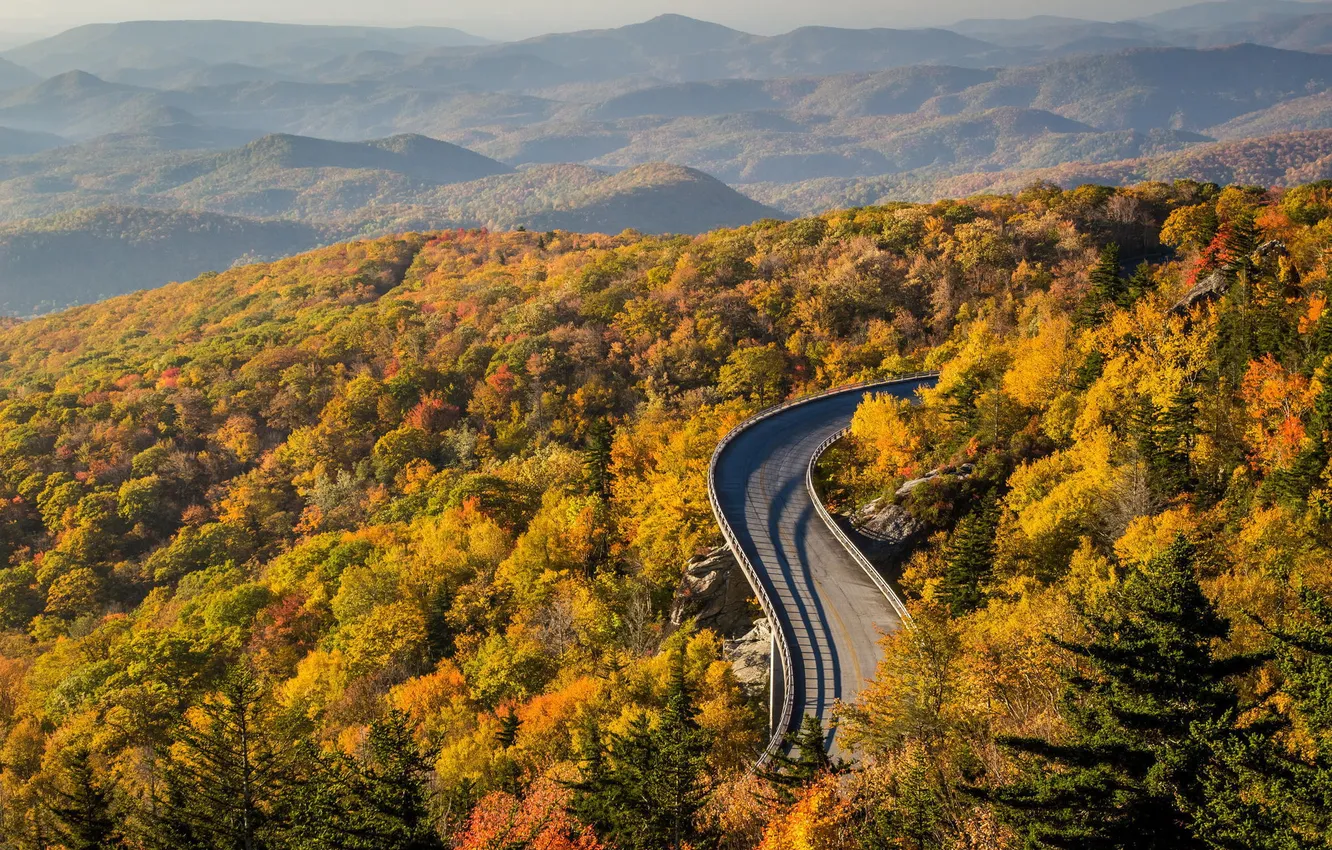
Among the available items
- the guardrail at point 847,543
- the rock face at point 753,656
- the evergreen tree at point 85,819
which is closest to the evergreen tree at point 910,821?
the guardrail at point 847,543

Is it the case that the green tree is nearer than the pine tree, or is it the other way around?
the pine tree

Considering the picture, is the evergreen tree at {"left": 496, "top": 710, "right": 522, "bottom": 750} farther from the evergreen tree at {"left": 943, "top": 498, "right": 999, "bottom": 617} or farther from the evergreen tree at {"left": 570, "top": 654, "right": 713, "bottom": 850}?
the evergreen tree at {"left": 943, "top": 498, "right": 999, "bottom": 617}

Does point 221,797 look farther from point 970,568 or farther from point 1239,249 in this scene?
point 1239,249

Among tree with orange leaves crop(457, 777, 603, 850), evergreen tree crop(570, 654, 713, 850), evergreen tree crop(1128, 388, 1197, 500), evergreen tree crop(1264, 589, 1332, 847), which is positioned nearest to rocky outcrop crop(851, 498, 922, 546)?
evergreen tree crop(1128, 388, 1197, 500)

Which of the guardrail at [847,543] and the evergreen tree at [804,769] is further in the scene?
the guardrail at [847,543]

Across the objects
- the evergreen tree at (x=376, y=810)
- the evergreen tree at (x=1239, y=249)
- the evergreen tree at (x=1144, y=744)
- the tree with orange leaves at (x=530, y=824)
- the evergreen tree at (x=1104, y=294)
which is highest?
the evergreen tree at (x=1239, y=249)

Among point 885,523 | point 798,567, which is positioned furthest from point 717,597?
point 885,523

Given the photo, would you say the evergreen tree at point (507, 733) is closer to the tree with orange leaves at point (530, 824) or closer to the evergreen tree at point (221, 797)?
the tree with orange leaves at point (530, 824)
